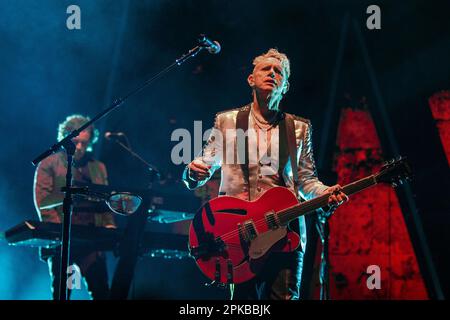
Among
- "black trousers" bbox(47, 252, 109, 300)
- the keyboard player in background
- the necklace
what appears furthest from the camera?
"black trousers" bbox(47, 252, 109, 300)

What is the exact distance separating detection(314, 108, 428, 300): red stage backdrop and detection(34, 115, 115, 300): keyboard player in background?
2.63 meters

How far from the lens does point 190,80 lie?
7223mm

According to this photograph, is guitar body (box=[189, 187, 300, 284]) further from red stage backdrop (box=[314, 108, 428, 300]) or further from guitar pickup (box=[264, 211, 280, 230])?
red stage backdrop (box=[314, 108, 428, 300])

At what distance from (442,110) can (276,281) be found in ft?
12.5

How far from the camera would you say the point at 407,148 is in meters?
6.17

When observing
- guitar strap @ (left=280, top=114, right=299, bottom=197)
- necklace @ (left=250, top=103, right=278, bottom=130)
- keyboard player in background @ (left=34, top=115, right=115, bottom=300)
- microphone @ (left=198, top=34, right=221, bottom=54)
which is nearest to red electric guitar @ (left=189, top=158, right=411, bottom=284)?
guitar strap @ (left=280, top=114, right=299, bottom=197)

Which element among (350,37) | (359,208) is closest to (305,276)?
(359,208)

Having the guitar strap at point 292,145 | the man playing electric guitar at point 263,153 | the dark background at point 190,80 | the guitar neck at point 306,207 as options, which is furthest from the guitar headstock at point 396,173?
the dark background at point 190,80

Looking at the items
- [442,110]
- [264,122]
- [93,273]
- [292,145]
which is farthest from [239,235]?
[442,110]

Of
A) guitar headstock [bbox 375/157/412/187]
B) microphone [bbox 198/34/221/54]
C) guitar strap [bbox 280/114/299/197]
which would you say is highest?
microphone [bbox 198/34/221/54]

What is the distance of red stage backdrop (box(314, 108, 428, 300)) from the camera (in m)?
6.50

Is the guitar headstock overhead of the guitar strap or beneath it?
beneath

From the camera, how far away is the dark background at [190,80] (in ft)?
20.3
